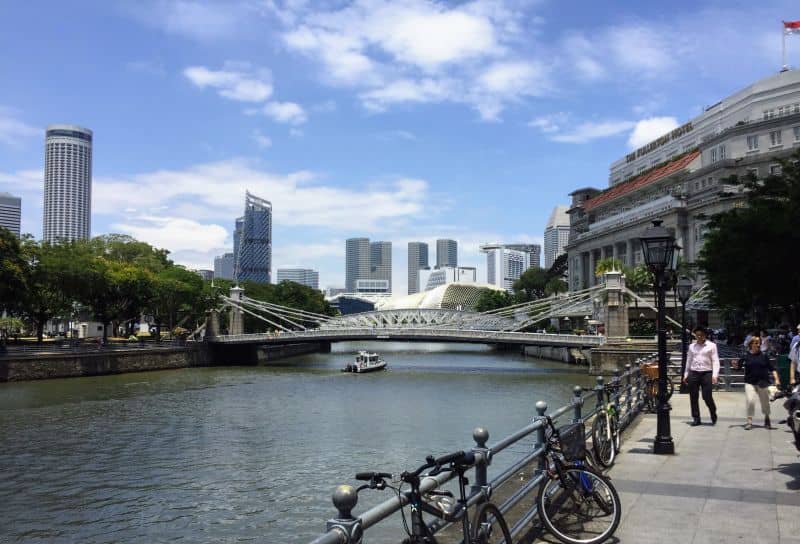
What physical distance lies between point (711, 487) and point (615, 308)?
5654 cm

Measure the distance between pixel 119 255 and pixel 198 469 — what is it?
70306mm

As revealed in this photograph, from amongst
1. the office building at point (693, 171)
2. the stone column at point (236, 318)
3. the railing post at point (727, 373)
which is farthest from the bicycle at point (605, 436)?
the stone column at point (236, 318)

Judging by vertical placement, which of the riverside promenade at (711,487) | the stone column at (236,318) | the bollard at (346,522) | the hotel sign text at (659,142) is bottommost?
the riverside promenade at (711,487)

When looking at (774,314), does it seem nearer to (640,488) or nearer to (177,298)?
(640,488)

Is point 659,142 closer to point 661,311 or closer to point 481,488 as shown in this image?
point 661,311

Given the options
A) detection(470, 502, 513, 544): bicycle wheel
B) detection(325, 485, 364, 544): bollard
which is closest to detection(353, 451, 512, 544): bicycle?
detection(470, 502, 513, 544): bicycle wheel

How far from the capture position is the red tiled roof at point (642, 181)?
89.3 metres

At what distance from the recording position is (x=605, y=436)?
1239 centimetres

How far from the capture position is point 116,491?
63.8 ft

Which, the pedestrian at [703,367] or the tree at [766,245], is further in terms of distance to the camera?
the tree at [766,245]

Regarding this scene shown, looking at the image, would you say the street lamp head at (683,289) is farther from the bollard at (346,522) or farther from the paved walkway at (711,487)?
the bollard at (346,522)

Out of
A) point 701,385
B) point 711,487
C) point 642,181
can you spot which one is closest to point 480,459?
point 711,487

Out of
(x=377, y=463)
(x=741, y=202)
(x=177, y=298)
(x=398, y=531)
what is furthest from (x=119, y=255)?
(x=398, y=531)

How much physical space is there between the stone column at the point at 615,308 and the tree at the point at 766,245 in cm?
2451
